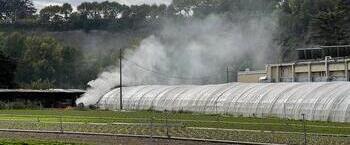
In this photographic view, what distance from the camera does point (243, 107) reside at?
5800 centimetres

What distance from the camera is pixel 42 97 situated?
92.1 m

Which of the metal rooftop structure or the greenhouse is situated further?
the metal rooftop structure

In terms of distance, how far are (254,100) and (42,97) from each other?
4350cm

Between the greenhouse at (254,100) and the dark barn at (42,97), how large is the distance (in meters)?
13.6

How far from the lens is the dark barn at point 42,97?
8894cm

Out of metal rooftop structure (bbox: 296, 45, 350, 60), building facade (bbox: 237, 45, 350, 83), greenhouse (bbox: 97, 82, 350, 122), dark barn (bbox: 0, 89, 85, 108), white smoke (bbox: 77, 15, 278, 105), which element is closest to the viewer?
greenhouse (bbox: 97, 82, 350, 122)

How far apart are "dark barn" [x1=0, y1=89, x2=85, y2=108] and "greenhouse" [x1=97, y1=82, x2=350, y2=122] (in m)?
13.6

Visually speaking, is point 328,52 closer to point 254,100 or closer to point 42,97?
point 254,100

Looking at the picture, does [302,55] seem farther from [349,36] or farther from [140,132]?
[140,132]

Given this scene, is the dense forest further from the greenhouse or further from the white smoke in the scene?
the greenhouse

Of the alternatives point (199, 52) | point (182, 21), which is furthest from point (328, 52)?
point (182, 21)

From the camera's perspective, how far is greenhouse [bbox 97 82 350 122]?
48781mm

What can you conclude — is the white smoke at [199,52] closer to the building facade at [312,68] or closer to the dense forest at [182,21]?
the dense forest at [182,21]

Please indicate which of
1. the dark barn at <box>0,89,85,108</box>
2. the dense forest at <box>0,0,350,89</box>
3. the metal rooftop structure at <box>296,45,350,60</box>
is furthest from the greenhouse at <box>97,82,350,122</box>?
the dense forest at <box>0,0,350,89</box>
